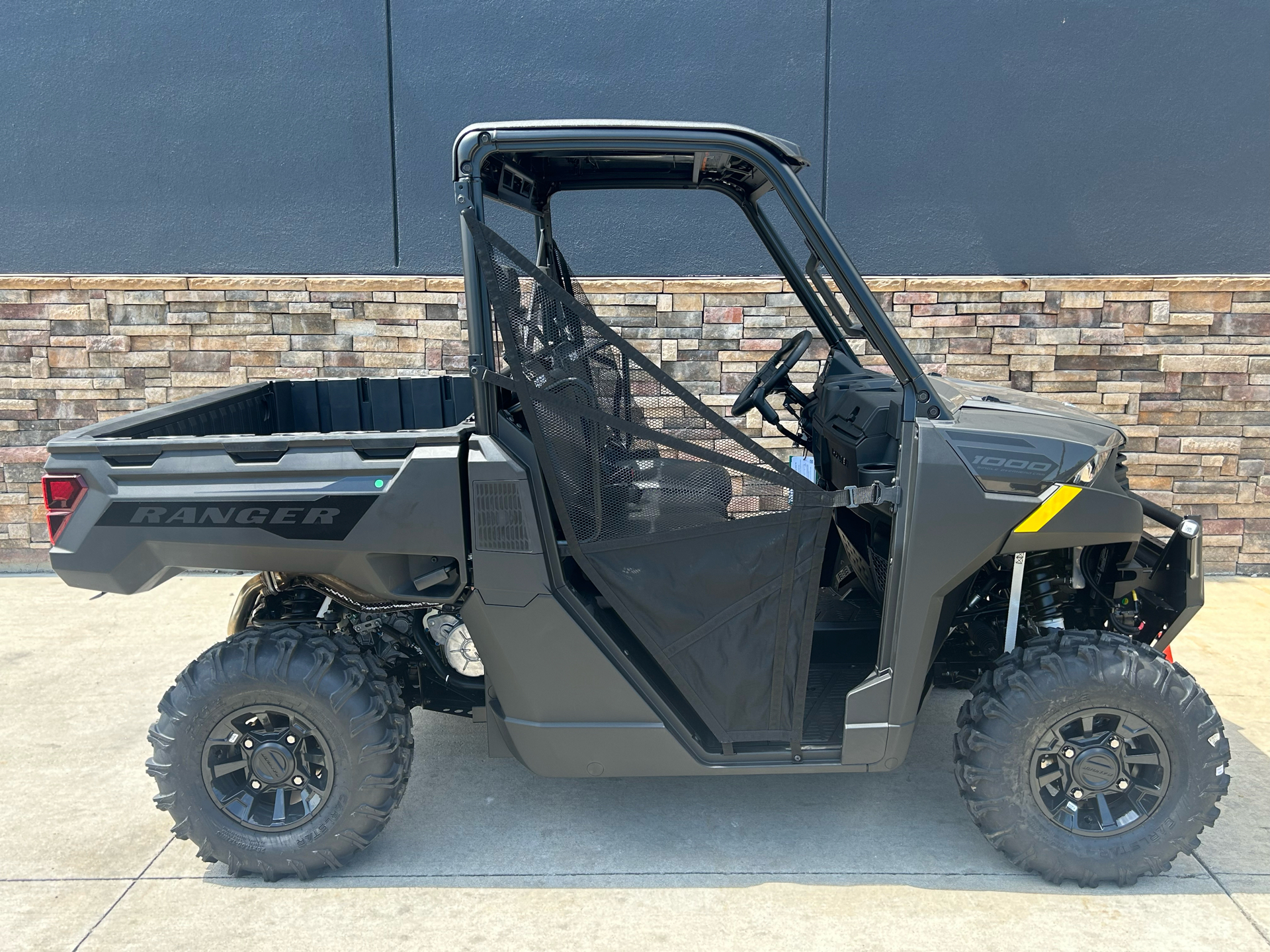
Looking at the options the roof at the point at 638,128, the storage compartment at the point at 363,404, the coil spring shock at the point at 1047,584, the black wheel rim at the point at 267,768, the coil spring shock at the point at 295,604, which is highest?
the roof at the point at 638,128

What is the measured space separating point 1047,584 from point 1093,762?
1.92ft

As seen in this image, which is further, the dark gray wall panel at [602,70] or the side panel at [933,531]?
the dark gray wall panel at [602,70]

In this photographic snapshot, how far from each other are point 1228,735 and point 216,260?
19.3 feet

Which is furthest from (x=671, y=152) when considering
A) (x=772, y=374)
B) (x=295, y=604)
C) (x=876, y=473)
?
(x=295, y=604)

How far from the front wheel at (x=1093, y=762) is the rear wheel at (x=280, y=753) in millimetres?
1779

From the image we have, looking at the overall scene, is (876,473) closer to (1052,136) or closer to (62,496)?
(62,496)

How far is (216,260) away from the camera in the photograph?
5582 millimetres

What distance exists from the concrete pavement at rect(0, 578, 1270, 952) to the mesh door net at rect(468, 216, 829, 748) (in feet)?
1.62

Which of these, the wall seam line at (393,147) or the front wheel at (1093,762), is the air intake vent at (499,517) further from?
the wall seam line at (393,147)

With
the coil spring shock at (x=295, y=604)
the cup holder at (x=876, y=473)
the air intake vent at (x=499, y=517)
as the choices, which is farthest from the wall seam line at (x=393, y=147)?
the cup holder at (x=876, y=473)

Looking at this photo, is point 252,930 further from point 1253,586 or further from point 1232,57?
point 1232,57

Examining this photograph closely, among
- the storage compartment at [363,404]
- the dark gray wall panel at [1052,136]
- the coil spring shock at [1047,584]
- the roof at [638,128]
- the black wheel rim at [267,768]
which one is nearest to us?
the roof at [638,128]

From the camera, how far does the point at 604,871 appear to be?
2.73m

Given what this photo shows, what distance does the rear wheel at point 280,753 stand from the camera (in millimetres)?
2623
